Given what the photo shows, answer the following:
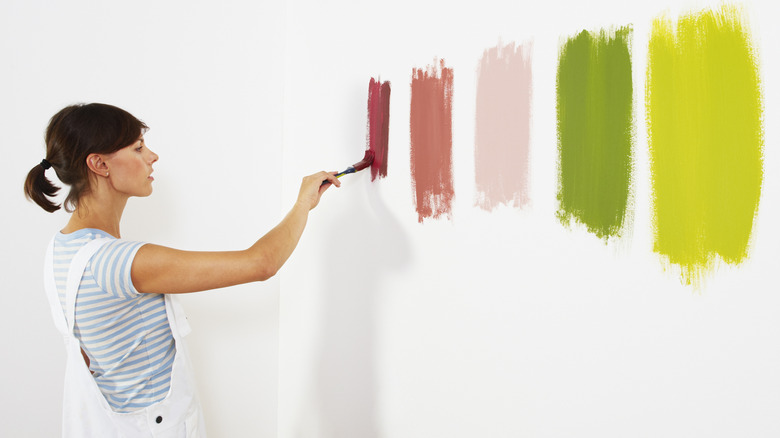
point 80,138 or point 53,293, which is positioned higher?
point 80,138

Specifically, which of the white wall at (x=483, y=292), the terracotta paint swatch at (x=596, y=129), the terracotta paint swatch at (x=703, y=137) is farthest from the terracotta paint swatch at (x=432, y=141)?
the terracotta paint swatch at (x=703, y=137)

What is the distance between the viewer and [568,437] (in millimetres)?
960

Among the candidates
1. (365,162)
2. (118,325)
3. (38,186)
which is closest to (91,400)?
(118,325)

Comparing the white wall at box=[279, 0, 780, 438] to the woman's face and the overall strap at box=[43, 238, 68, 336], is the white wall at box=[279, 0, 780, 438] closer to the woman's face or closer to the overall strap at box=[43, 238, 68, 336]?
the woman's face

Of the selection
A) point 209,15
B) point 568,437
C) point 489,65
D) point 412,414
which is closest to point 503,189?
point 489,65

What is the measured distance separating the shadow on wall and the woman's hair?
1.86 ft

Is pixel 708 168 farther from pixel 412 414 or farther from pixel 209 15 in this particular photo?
pixel 209 15

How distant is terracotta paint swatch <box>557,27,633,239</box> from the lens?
0.88 metres

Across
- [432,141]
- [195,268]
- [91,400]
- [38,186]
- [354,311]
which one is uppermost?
[432,141]

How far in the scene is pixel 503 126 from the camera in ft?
3.45

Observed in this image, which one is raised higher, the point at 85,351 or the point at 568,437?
the point at 85,351

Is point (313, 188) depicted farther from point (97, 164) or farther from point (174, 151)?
point (174, 151)

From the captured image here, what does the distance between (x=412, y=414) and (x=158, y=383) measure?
551 millimetres

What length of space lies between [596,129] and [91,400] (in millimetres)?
1038
